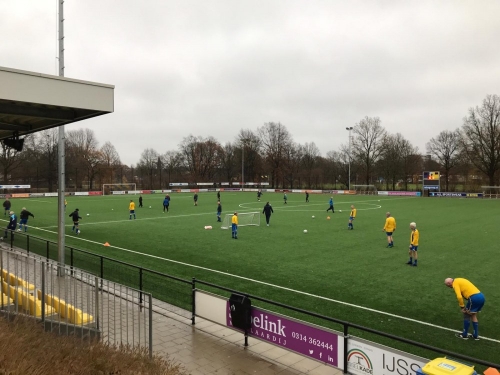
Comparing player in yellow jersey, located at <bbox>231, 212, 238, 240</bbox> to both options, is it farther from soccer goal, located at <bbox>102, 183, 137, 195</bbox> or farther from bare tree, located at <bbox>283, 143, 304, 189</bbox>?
bare tree, located at <bbox>283, 143, 304, 189</bbox>

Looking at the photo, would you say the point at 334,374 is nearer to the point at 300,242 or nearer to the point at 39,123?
the point at 39,123

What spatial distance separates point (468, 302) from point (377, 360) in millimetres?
3417

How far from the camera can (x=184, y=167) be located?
113m

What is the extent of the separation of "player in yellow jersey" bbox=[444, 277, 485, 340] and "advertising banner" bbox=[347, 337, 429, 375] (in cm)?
317

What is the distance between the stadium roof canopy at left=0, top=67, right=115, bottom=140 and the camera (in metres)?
6.77

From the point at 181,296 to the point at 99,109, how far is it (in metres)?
5.37

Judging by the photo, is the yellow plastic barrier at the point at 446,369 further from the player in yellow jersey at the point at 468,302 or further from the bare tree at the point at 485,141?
the bare tree at the point at 485,141

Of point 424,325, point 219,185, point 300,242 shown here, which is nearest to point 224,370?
point 424,325

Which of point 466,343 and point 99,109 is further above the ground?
point 99,109

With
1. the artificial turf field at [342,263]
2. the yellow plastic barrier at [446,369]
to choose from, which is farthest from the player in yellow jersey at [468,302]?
the yellow plastic barrier at [446,369]

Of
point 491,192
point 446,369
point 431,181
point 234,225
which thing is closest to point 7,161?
point 234,225

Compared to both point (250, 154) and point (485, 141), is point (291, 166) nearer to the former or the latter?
point (250, 154)

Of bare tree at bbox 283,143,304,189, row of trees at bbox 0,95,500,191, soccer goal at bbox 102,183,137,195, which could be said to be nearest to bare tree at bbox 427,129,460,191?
row of trees at bbox 0,95,500,191

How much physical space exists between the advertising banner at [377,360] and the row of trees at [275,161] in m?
77.3
